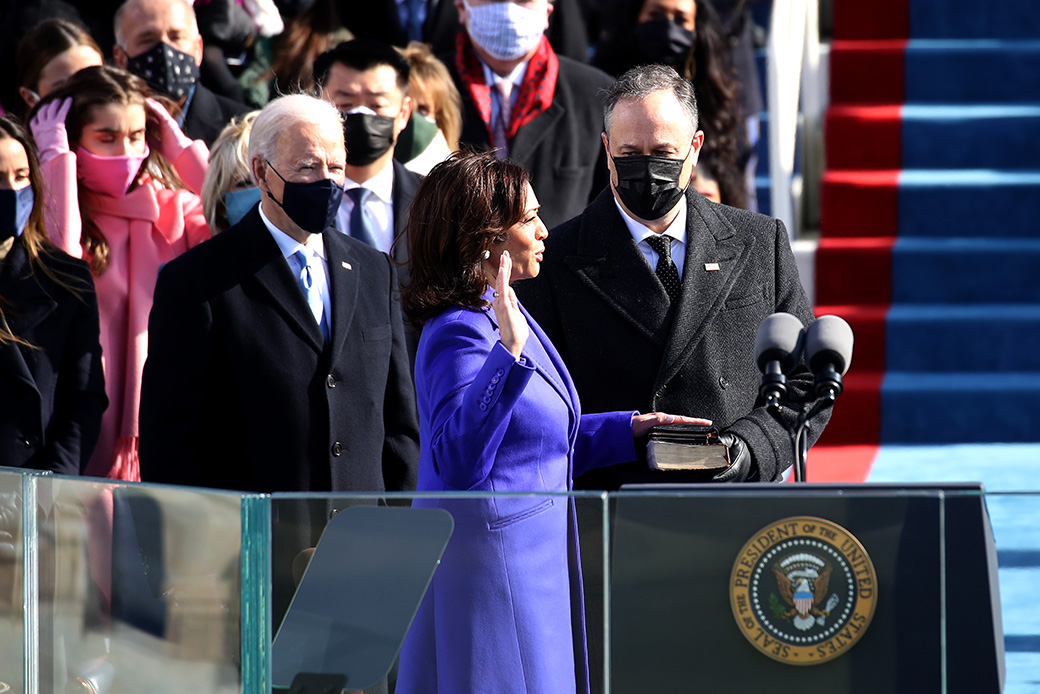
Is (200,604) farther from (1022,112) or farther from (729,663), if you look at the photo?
(1022,112)

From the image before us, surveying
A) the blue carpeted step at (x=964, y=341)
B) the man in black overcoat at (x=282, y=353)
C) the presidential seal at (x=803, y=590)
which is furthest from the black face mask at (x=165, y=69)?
the presidential seal at (x=803, y=590)

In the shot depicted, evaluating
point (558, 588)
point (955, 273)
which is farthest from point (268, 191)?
point (955, 273)

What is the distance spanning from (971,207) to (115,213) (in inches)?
172

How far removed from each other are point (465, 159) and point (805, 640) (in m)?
1.29

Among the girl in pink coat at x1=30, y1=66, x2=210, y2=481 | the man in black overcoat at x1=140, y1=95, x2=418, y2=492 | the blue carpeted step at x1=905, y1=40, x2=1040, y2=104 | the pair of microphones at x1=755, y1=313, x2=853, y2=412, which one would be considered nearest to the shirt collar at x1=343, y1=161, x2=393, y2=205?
the girl in pink coat at x1=30, y1=66, x2=210, y2=481

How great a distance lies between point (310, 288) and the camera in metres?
3.79

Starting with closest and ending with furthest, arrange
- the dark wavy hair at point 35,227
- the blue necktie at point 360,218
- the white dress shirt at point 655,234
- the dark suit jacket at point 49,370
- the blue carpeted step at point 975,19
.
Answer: the white dress shirt at point 655,234 < the dark suit jacket at point 49,370 < the dark wavy hair at point 35,227 < the blue necktie at point 360,218 < the blue carpeted step at point 975,19

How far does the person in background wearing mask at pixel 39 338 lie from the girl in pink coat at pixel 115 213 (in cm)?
32

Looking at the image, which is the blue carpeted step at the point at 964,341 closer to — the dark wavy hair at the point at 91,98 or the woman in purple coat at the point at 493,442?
the dark wavy hair at the point at 91,98

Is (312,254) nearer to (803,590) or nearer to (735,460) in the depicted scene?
(735,460)

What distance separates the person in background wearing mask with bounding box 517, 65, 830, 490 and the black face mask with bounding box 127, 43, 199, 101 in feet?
7.93

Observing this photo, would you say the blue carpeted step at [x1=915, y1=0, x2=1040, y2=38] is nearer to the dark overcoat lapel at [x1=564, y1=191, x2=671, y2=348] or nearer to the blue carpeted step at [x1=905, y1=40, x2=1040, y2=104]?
the blue carpeted step at [x1=905, y1=40, x2=1040, y2=104]

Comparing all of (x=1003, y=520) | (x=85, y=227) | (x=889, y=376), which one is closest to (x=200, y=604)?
(x=1003, y=520)

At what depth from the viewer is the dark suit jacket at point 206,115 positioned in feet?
18.8
